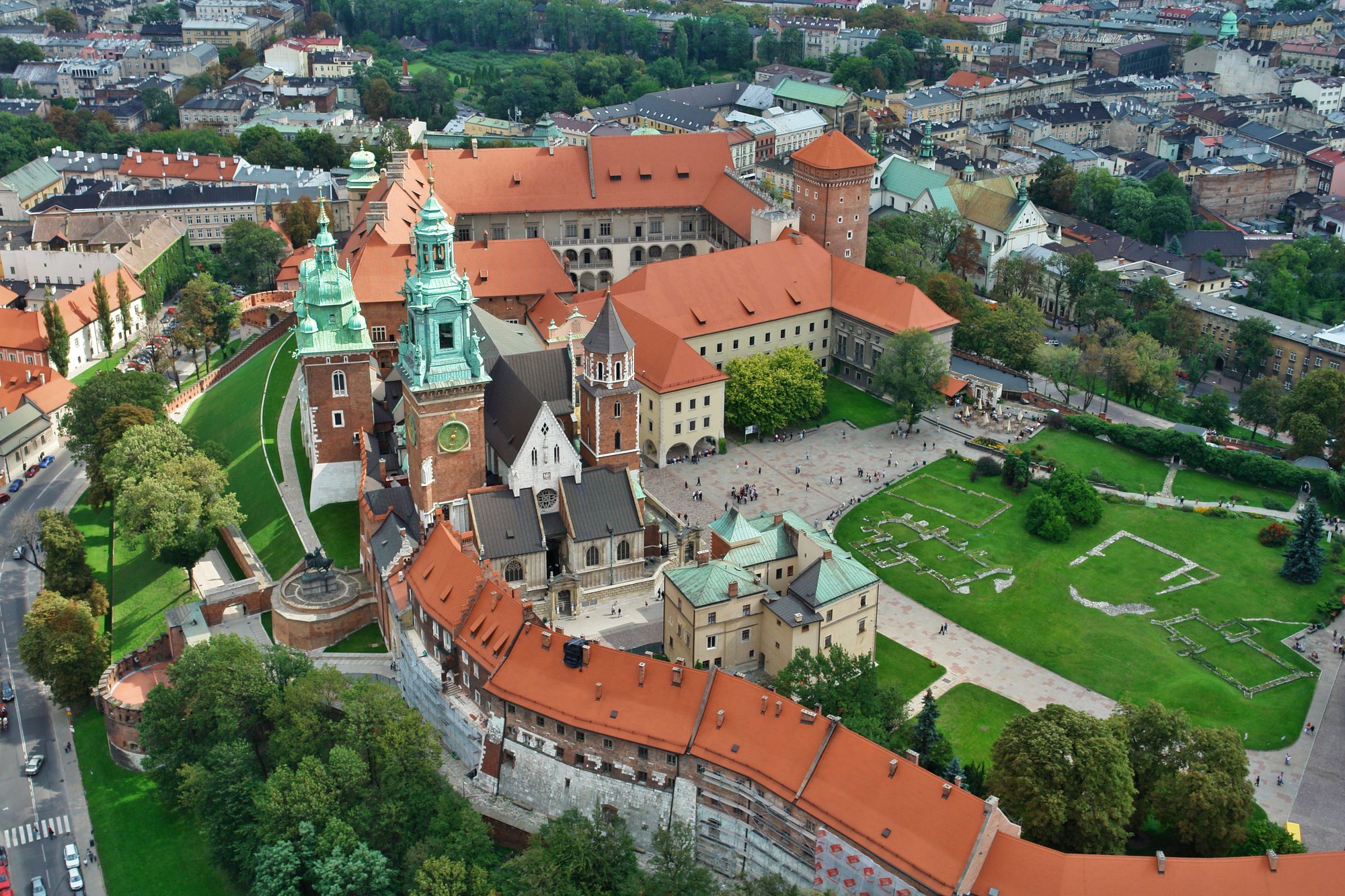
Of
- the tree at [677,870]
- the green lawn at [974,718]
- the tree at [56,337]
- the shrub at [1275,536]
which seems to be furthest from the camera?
the tree at [56,337]

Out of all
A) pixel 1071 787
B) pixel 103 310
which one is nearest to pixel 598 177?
pixel 103 310

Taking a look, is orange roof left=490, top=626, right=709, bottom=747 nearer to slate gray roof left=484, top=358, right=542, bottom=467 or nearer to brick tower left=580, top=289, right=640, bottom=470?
slate gray roof left=484, top=358, right=542, bottom=467

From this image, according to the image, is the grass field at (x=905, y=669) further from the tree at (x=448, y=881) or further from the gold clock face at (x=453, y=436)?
the gold clock face at (x=453, y=436)

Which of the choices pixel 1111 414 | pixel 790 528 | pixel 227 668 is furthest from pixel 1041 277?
pixel 227 668

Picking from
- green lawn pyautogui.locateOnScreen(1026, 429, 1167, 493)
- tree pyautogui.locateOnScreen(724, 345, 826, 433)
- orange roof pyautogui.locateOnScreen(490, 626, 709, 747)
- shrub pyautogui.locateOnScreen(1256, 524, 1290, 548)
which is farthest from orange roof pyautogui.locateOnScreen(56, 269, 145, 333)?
shrub pyautogui.locateOnScreen(1256, 524, 1290, 548)

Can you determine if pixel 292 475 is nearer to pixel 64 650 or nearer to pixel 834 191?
pixel 64 650

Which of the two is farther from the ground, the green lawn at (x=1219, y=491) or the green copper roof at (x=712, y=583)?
the green copper roof at (x=712, y=583)

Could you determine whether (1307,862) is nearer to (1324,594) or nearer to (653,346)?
(1324,594)

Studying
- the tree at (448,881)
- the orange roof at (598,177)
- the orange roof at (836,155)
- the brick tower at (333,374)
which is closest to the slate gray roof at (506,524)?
the brick tower at (333,374)
